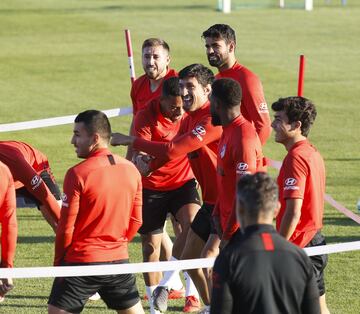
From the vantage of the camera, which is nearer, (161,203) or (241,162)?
(241,162)

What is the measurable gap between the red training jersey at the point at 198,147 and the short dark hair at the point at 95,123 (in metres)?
1.45

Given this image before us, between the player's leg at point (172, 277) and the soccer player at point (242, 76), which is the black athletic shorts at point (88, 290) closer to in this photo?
the player's leg at point (172, 277)

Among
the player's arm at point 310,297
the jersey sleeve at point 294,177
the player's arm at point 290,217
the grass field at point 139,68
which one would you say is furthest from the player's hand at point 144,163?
the player's arm at point 310,297

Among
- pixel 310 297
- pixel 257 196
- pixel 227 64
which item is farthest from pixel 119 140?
→ pixel 310 297

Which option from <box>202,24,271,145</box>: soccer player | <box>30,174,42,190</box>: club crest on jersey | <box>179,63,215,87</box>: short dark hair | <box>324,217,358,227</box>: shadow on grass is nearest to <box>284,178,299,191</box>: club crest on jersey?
<box>179,63,215,87</box>: short dark hair

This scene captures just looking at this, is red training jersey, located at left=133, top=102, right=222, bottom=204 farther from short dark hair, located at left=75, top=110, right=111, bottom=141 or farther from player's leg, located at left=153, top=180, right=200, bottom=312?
short dark hair, located at left=75, top=110, right=111, bottom=141

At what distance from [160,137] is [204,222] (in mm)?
1248

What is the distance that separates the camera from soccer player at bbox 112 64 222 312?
1019cm

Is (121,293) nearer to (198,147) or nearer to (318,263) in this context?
(318,263)

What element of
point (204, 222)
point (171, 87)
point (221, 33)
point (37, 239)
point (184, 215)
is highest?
point (221, 33)

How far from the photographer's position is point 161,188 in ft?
38.1

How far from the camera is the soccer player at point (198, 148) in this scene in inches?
401

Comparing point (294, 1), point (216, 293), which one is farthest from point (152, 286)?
point (294, 1)

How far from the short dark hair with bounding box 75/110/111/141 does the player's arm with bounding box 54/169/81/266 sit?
40 centimetres
